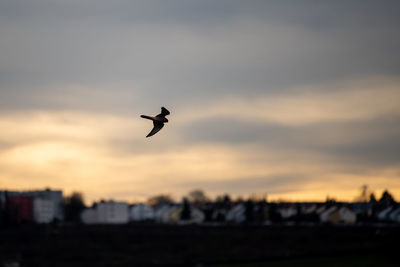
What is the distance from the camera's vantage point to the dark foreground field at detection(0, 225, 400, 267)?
118125mm

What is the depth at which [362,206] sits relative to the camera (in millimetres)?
162000

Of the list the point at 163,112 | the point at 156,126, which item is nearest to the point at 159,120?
the point at 156,126

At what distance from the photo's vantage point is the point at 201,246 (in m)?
141

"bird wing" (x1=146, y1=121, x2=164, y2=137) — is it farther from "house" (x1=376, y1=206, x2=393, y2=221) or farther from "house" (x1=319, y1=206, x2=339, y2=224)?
"house" (x1=319, y1=206, x2=339, y2=224)

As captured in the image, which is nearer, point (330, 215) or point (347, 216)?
→ point (347, 216)

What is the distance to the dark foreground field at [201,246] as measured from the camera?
4651 inches

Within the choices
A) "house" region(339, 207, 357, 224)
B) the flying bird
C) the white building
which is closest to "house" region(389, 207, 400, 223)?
the white building

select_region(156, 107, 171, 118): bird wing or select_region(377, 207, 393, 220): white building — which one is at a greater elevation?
select_region(156, 107, 171, 118): bird wing

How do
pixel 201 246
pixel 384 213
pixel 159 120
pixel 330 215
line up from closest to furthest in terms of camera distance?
pixel 159 120
pixel 201 246
pixel 384 213
pixel 330 215

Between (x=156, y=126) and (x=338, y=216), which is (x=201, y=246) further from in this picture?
Result: (x=156, y=126)

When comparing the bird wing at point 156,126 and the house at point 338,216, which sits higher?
the house at point 338,216

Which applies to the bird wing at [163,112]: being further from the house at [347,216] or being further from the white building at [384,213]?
the house at [347,216]

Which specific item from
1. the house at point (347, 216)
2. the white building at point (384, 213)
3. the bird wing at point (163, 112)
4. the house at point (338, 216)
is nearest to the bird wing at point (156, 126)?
the bird wing at point (163, 112)

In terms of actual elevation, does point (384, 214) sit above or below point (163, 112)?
below
